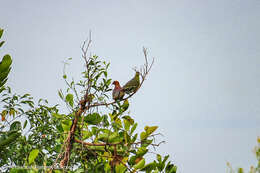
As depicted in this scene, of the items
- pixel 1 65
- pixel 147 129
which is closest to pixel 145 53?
pixel 147 129

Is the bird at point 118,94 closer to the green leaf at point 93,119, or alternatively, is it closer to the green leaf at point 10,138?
the green leaf at point 93,119

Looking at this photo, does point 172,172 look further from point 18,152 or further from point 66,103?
point 18,152

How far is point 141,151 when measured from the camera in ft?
3.88

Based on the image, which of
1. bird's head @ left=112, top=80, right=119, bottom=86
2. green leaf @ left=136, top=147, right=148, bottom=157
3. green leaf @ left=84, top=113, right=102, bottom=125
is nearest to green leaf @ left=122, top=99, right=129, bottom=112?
green leaf @ left=84, top=113, right=102, bottom=125

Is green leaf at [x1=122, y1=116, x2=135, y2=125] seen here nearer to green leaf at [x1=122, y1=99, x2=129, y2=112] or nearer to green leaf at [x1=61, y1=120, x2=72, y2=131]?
green leaf at [x1=122, y1=99, x2=129, y2=112]

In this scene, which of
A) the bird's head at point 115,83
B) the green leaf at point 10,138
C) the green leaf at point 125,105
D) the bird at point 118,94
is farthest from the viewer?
the bird's head at point 115,83

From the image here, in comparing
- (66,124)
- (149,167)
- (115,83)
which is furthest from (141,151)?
(115,83)

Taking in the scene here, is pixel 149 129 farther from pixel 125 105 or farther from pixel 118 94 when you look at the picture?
pixel 118 94

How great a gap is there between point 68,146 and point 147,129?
42 cm

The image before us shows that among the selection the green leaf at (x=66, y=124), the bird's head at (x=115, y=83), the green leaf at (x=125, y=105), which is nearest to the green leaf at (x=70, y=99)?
the green leaf at (x=66, y=124)

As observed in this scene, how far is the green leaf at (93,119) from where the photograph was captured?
1.22 meters

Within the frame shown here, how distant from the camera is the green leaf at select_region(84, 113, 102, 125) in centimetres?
122

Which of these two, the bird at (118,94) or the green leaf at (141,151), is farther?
the bird at (118,94)

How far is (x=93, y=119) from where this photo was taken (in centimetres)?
123
